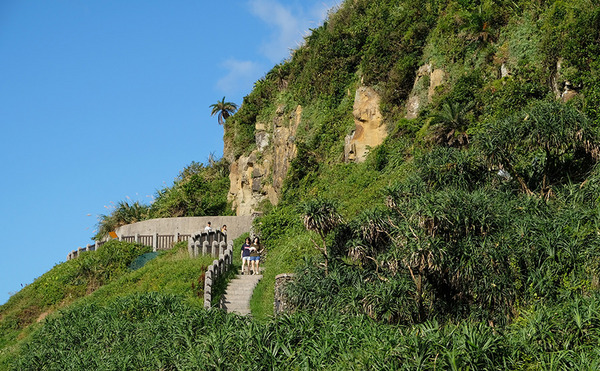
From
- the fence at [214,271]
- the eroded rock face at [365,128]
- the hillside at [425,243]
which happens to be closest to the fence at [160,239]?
the hillside at [425,243]

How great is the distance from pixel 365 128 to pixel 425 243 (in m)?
19.6

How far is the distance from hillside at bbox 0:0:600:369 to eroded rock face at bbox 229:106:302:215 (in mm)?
6068

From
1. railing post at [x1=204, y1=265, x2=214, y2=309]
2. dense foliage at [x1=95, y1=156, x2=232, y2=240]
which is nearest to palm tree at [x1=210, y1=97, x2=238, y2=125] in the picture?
dense foliage at [x1=95, y1=156, x2=232, y2=240]

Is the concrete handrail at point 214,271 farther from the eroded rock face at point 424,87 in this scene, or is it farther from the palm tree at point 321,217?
the eroded rock face at point 424,87

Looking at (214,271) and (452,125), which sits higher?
(452,125)

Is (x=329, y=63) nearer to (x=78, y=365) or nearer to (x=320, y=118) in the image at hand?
(x=320, y=118)

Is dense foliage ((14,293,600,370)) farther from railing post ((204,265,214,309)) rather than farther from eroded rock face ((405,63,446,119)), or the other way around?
eroded rock face ((405,63,446,119))

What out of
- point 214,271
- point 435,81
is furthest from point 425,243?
point 435,81

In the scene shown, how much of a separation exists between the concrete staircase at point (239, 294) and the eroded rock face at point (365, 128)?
11319mm

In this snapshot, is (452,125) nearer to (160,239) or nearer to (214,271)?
(214,271)

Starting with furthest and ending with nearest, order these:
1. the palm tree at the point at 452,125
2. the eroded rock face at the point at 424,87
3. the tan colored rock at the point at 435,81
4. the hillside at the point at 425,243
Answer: the eroded rock face at the point at 424,87 < the tan colored rock at the point at 435,81 < the palm tree at the point at 452,125 < the hillside at the point at 425,243

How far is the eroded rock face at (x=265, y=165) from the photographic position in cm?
4744

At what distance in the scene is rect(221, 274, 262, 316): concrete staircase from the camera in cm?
2584

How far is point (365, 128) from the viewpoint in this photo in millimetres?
38688
